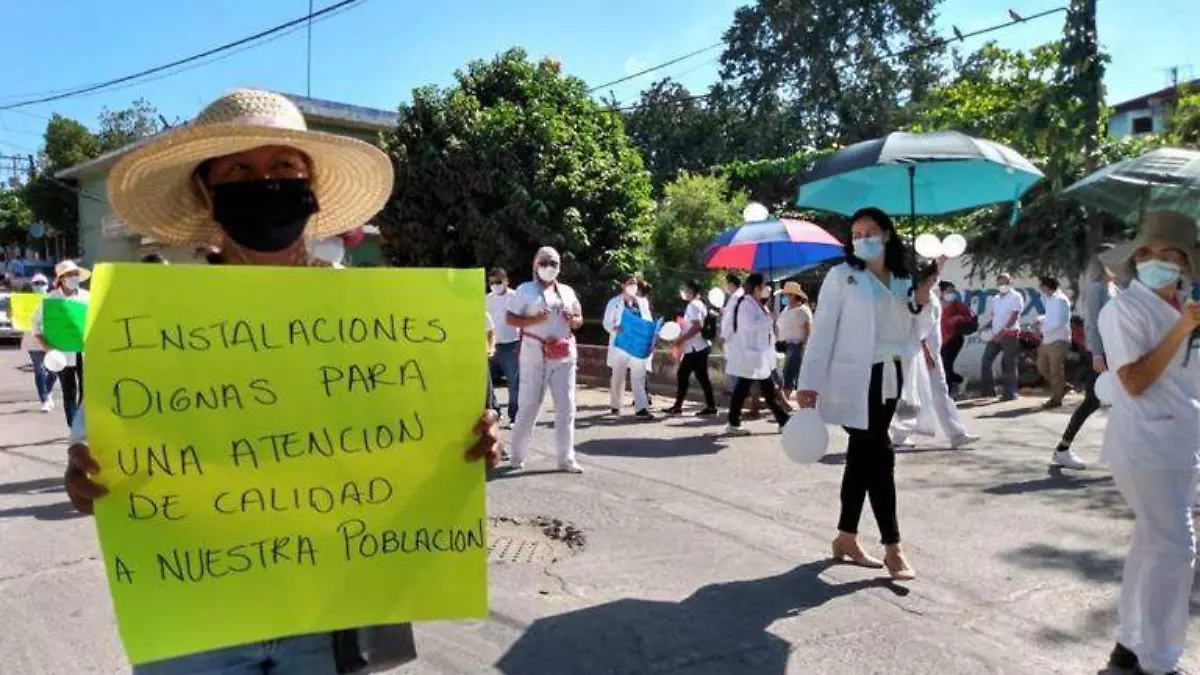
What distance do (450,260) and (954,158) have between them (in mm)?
15797

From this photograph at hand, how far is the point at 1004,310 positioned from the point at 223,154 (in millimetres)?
12471

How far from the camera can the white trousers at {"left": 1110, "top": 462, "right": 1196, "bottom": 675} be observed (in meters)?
3.52

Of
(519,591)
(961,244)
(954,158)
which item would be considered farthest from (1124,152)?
(519,591)

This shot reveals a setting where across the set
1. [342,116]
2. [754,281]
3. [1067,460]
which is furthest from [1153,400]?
[342,116]

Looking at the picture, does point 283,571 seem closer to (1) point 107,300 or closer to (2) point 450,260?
(1) point 107,300

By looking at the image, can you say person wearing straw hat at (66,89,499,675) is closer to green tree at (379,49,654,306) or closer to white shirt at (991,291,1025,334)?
white shirt at (991,291,1025,334)

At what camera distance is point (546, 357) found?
25.5 feet

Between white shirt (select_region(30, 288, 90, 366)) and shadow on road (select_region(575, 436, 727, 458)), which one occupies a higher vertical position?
white shirt (select_region(30, 288, 90, 366))

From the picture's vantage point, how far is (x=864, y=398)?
466 cm

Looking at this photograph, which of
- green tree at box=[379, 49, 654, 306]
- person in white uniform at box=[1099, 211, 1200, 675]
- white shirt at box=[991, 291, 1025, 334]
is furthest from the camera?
green tree at box=[379, 49, 654, 306]

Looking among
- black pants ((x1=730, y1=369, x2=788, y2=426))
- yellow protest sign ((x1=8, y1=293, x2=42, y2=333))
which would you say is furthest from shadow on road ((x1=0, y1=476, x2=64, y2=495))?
black pants ((x1=730, y1=369, x2=788, y2=426))

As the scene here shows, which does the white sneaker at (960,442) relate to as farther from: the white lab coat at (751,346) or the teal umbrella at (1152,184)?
the teal umbrella at (1152,184)

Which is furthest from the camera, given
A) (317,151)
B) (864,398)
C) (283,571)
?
(864,398)

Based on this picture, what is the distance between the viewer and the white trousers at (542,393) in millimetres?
7762
